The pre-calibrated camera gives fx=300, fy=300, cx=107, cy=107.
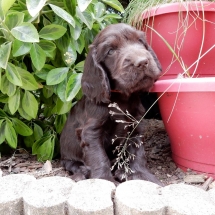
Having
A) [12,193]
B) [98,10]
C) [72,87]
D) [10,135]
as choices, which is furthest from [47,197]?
[98,10]

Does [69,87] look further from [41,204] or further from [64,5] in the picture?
[41,204]

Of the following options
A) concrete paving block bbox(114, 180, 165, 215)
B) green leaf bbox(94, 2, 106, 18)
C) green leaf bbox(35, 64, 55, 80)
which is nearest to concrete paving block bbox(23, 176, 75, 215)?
concrete paving block bbox(114, 180, 165, 215)

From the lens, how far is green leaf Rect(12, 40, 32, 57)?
173 centimetres

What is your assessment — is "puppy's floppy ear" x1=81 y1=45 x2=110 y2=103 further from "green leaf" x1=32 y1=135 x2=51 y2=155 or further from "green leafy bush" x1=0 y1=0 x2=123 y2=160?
"green leaf" x1=32 y1=135 x2=51 y2=155

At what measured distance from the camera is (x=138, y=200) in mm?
1132

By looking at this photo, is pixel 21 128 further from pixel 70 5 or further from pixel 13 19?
pixel 70 5

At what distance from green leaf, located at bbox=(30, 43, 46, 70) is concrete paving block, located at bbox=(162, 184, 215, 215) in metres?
1.05

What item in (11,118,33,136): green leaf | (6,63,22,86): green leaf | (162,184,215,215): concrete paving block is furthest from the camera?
(11,118,33,136): green leaf

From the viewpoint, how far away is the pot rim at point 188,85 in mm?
1424

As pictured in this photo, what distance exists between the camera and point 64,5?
1910 millimetres

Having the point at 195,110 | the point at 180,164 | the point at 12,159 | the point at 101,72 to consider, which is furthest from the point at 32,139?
the point at 195,110

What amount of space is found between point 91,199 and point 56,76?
969mm

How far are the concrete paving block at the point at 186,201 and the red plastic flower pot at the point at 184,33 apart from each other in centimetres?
94

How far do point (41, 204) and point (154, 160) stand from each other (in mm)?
1094
